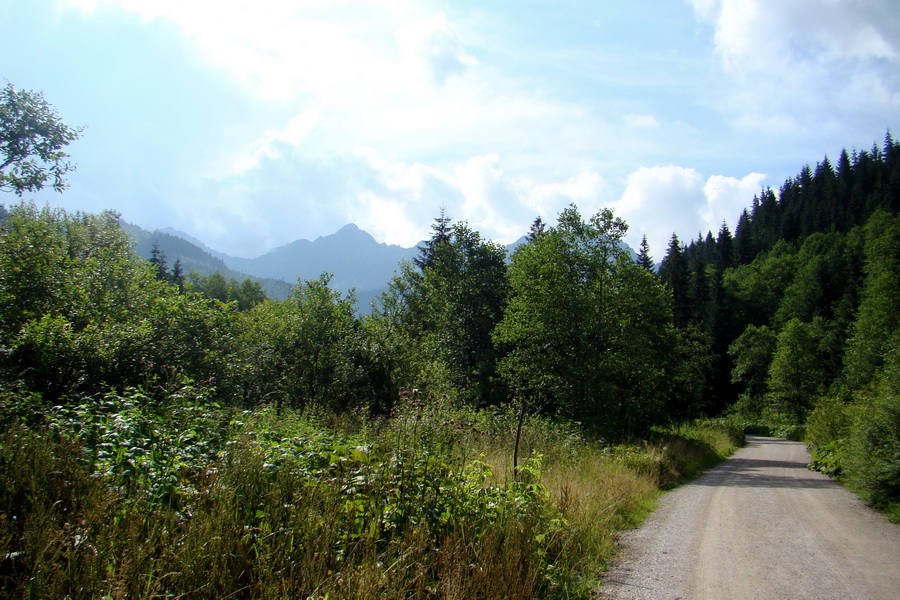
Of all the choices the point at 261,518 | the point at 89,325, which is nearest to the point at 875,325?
the point at 261,518

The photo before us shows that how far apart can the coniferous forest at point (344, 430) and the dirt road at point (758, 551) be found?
52 cm

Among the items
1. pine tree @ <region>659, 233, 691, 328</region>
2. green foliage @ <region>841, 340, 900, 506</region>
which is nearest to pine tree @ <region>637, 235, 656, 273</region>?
pine tree @ <region>659, 233, 691, 328</region>

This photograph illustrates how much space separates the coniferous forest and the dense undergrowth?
0.02 meters

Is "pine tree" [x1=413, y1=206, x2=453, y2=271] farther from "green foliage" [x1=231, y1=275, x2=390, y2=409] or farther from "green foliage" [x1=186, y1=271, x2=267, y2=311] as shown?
"green foliage" [x1=186, y1=271, x2=267, y2=311]

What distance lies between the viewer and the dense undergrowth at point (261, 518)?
3.04 meters

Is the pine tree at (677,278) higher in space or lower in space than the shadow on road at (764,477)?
higher

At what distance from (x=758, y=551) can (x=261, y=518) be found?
6.61 metres

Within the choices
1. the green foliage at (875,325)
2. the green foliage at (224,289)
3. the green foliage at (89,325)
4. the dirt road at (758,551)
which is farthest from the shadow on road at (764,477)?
the green foliage at (224,289)

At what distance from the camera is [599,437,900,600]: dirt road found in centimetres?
525

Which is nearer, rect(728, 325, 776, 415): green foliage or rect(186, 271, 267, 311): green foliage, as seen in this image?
rect(728, 325, 776, 415): green foliage

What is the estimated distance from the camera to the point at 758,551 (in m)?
6.66

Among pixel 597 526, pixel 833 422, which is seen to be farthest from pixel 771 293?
pixel 597 526

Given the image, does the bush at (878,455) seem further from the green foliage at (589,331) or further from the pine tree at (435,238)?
the pine tree at (435,238)

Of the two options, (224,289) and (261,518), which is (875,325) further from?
(224,289)
